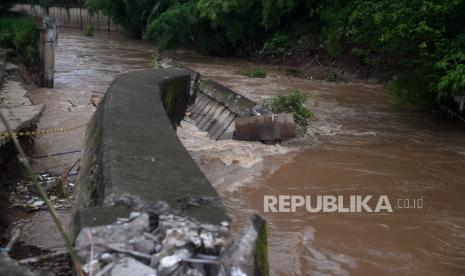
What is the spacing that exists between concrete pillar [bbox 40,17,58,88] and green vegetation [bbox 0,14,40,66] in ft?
1.28

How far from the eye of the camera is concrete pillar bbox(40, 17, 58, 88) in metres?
15.2

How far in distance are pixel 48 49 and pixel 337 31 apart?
8.15 meters

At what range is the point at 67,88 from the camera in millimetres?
15961

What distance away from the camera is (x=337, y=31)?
14.8m

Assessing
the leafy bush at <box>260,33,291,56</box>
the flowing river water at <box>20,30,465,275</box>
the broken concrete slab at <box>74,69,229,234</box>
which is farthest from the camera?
the leafy bush at <box>260,33,291,56</box>

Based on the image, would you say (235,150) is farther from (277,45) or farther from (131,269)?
(277,45)

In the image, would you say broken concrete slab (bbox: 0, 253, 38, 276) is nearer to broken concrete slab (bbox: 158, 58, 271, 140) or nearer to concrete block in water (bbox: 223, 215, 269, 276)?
concrete block in water (bbox: 223, 215, 269, 276)

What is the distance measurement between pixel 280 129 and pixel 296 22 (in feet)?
50.4

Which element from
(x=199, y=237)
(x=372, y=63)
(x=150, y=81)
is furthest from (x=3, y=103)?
(x=372, y=63)

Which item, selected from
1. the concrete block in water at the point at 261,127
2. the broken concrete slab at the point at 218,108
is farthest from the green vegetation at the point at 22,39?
the concrete block in water at the point at 261,127

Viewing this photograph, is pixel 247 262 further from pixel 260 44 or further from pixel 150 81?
pixel 260 44

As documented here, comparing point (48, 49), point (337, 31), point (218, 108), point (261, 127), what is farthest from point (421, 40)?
point (48, 49)

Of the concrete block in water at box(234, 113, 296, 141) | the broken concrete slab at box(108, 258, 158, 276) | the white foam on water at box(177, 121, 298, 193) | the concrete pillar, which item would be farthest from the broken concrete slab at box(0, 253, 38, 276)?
the concrete pillar

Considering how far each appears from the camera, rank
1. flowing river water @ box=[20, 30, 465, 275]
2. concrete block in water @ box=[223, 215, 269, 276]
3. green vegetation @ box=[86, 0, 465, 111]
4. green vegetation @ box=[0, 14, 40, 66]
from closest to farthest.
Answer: concrete block in water @ box=[223, 215, 269, 276] → flowing river water @ box=[20, 30, 465, 275] → green vegetation @ box=[86, 0, 465, 111] → green vegetation @ box=[0, 14, 40, 66]
